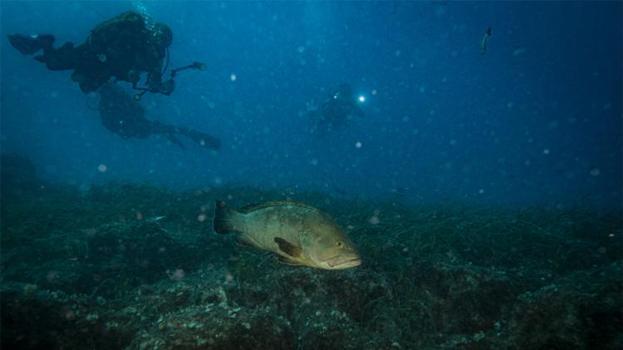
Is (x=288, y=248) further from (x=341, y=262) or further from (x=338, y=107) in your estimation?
(x=338, y=107)

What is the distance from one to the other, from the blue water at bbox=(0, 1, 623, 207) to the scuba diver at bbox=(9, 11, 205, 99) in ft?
20.4

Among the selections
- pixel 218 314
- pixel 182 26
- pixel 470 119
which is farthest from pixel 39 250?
pixel 470 119

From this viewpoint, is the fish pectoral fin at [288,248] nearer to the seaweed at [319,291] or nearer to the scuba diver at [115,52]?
the seaweed at [319,291]

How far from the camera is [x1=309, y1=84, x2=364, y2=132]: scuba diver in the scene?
102 feet

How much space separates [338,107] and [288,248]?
29.7 metres

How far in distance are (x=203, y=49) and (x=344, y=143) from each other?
326ft

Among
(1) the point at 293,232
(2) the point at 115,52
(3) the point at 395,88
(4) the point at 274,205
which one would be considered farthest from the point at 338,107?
(3) the point at 395,88

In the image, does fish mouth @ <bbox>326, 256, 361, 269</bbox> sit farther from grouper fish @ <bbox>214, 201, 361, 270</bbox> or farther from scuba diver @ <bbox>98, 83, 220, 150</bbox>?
scuba diver @ <bbox>98, 83, 220, 150</bbox>

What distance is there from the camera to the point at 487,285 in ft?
15.9

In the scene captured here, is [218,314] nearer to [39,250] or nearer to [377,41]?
[39,250]

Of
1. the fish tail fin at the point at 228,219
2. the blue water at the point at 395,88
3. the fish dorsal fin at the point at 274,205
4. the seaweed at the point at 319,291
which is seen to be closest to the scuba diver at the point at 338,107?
the blue water at the point at 395,88

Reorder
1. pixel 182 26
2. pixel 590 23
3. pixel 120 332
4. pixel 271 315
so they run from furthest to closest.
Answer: pixel 182 26, pixel 590 23, pixel 120 332, pixel 271 315

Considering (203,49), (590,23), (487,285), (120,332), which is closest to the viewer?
(120,332)

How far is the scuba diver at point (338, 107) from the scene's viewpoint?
102ft
